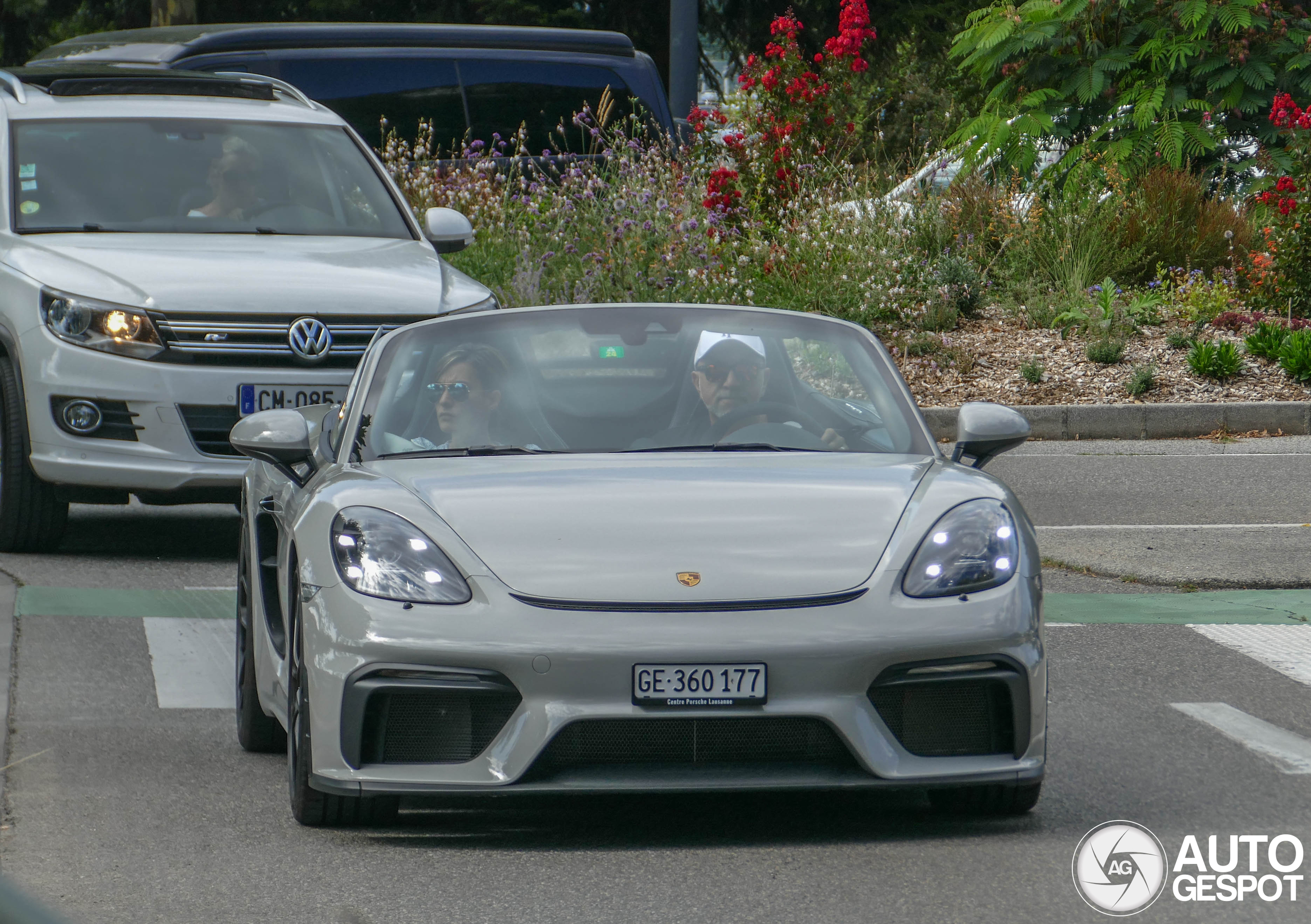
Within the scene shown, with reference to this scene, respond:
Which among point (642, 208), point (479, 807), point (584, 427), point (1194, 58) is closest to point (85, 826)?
point (479, 807)

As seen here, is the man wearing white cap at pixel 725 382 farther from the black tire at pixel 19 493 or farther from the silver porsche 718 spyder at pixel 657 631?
the black tire at pixel 19 493

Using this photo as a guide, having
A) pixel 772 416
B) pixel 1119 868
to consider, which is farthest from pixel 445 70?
pixel 1119 868

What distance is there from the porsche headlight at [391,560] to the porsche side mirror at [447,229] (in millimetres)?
5327

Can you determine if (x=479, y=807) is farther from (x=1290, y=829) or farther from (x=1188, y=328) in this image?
(x=1188, y=328)

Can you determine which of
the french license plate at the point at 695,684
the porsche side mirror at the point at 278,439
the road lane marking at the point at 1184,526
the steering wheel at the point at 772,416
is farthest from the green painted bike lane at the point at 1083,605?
the french license plate at the point at 695,684

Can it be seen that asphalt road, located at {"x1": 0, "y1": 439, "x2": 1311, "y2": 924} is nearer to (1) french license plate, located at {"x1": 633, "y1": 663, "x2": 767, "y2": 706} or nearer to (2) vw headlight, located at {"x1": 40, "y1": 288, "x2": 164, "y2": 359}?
(1) french license plate, located at {"x1": 633, "y1": 663, "x2": 767, "y2": 706}

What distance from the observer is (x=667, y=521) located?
459cm

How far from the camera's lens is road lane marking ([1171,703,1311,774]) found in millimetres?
5469

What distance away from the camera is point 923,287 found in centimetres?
1592

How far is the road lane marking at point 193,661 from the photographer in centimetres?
634

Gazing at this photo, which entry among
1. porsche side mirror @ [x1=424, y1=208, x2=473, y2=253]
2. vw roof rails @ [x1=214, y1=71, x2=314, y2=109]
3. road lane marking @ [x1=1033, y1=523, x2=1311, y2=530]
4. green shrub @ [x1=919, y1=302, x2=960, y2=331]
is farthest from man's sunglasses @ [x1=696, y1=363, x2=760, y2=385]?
green shrub @ [x1=919, y1=302, x2=960, y2=331]

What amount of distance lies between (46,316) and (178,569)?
3.98 feet

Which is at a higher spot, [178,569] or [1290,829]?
[1290,829]

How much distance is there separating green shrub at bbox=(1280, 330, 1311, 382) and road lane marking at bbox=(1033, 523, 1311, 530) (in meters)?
5.12
